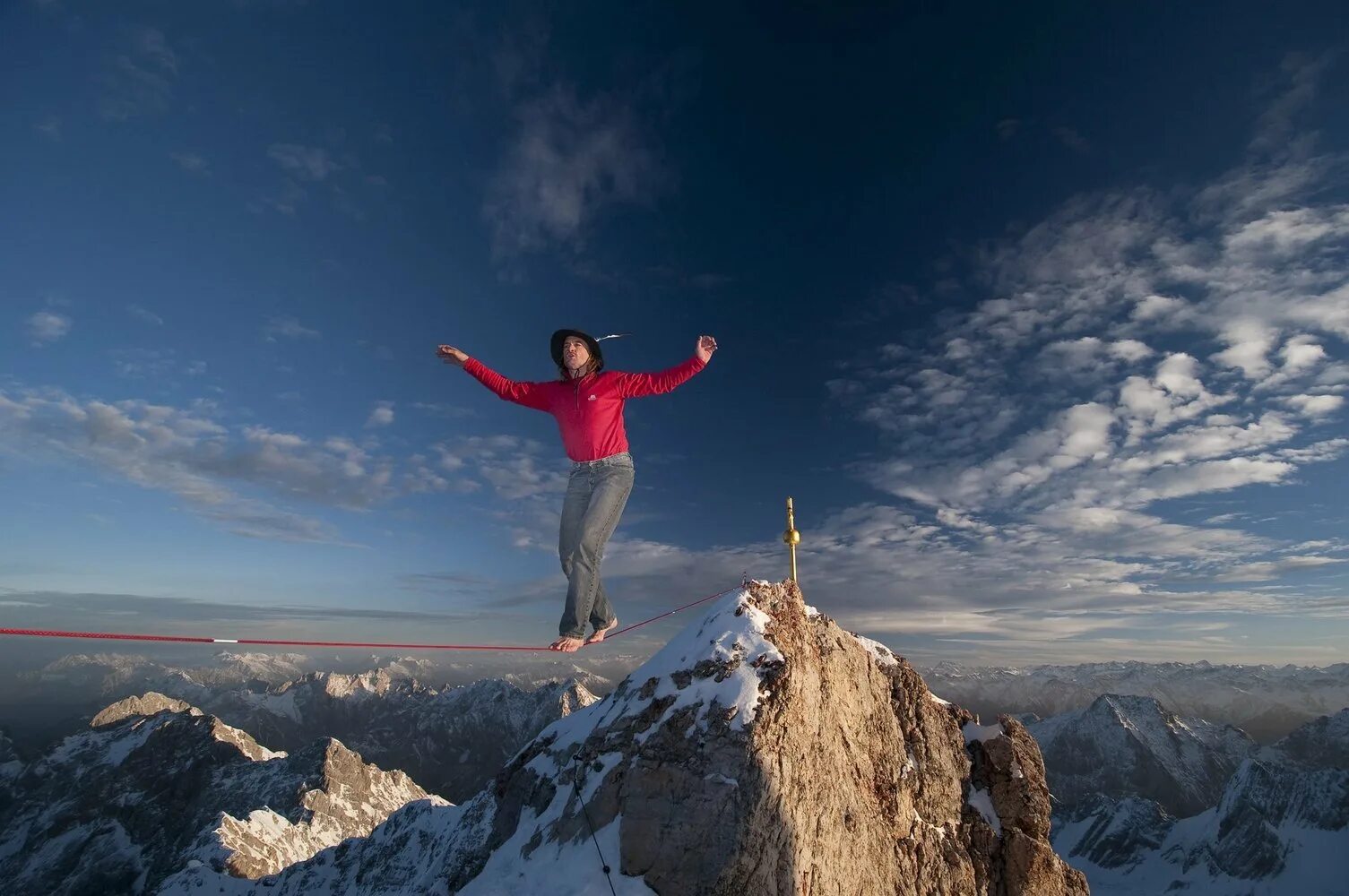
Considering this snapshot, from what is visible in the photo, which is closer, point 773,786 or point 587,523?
point 587,523

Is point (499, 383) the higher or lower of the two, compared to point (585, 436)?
higher

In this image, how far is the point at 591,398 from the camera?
13.0 metres

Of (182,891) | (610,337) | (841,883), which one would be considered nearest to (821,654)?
(841,883)

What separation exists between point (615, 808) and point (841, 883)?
536cm

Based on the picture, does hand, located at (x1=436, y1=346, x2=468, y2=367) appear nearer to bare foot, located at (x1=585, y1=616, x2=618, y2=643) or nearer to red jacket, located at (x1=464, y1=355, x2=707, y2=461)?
red jacket, located at (x1=464, y1=355, x2=707, y2=461)

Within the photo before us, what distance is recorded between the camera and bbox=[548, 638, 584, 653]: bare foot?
12531 millimetres

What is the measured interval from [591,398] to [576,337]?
4.37 ft

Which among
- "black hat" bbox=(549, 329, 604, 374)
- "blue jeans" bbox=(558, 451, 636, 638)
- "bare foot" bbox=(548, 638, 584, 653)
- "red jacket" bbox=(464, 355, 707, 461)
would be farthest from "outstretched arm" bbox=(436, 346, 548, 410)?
"bare foot" bbox=(548, 638, 584, 653)

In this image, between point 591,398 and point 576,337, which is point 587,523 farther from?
point 576,337

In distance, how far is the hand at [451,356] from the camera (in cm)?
1245

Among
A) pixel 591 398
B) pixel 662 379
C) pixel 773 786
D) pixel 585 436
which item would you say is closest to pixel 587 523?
pixel 585 436

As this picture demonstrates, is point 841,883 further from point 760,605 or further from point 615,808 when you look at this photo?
point 760,605

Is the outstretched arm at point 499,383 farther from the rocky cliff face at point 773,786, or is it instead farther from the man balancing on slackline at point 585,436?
the rocky cliff face at point 773,786

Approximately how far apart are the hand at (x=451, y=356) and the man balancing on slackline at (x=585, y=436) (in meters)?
0.02
